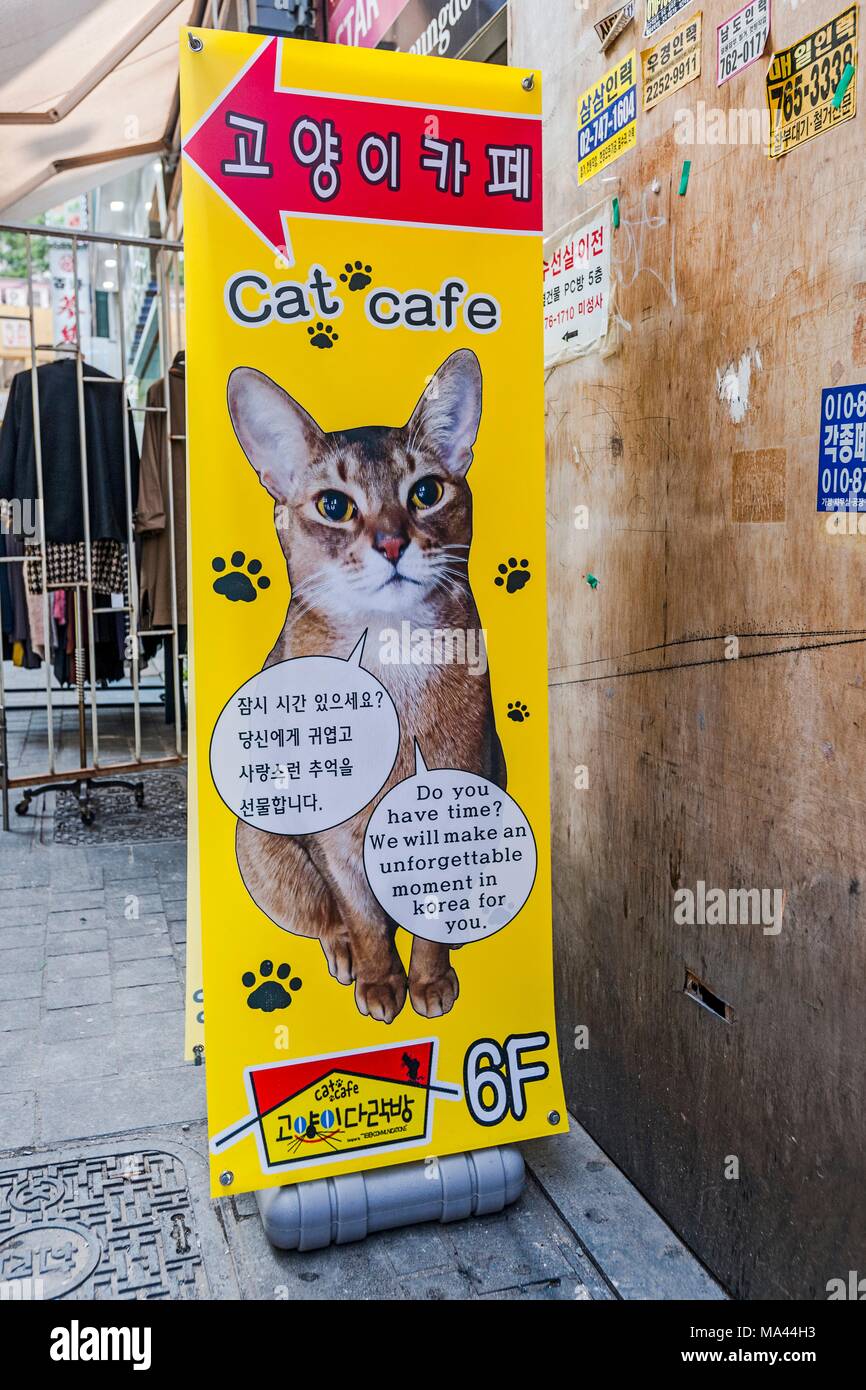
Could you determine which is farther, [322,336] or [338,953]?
[338,953]

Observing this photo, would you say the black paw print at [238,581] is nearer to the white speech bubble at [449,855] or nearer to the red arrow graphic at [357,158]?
the white speech bubble at [449,855]

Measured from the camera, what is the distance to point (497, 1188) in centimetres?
269

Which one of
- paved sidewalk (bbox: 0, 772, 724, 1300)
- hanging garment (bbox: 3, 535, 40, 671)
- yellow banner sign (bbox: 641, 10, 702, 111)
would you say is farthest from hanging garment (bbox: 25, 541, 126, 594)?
yellow banner sign (bbox: 641, 10, 702, 111)

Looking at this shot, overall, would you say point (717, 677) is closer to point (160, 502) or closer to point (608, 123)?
point (608, 123)

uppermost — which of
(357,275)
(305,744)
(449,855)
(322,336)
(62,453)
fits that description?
(62,453)

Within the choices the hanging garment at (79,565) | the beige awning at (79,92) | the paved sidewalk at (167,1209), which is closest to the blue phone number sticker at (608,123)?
the paved sidewalk at (167,1209)

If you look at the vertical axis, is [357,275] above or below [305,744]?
above

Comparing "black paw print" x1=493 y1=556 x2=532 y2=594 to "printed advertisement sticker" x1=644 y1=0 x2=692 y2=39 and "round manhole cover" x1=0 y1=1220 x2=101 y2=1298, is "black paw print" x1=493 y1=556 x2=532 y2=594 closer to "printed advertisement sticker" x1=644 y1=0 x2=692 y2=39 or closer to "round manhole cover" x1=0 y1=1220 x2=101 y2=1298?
"printed advertisement sticker" x1=644 y1=0 x2=692 y2=39

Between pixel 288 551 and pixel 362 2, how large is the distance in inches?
143

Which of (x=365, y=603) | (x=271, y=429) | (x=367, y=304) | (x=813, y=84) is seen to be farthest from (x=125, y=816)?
(x=813, y=84)

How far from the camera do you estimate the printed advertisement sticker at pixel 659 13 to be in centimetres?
258

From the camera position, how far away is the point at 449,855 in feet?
8.70
